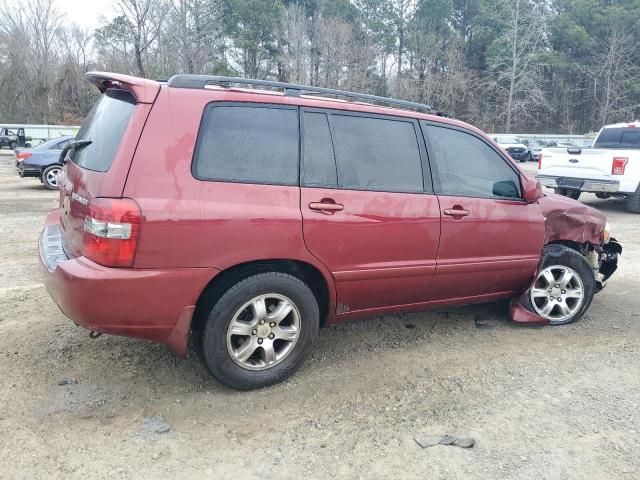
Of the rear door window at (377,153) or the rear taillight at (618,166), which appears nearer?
the rear door window at (377,153)

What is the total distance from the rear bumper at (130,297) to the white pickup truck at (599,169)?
9770 millimetres

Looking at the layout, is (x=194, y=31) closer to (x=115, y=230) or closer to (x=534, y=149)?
(x=534, y=149)

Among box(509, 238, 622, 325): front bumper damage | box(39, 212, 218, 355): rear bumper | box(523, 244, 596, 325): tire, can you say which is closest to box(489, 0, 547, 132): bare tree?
box(509, 238, 622, 325): front bumper damage

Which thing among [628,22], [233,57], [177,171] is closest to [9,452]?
[177,171]

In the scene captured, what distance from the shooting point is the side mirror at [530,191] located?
4277 mm

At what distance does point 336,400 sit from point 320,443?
46 centimetres

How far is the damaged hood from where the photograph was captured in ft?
14.9

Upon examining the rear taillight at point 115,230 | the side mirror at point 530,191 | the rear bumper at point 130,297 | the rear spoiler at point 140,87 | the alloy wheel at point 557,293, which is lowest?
the alloy wheel at point 557,293

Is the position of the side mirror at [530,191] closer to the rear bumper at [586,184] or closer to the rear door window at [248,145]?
the rear door window at [248,145]

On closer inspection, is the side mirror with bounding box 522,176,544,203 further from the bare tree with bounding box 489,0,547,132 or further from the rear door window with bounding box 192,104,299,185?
the bare tree with bounding box 489,0,547,132

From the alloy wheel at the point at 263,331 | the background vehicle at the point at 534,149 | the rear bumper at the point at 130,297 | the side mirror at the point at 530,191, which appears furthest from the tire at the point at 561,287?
the background vehicle at the point at 534,149

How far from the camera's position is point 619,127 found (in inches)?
464

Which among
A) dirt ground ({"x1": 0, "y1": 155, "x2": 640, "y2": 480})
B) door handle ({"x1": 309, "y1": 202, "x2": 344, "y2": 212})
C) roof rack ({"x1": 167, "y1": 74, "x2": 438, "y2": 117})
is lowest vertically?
dirt ground ({"x1": 0, "y1": 155, "x2": 640, "y2": 480})

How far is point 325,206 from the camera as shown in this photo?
3.34 meters
